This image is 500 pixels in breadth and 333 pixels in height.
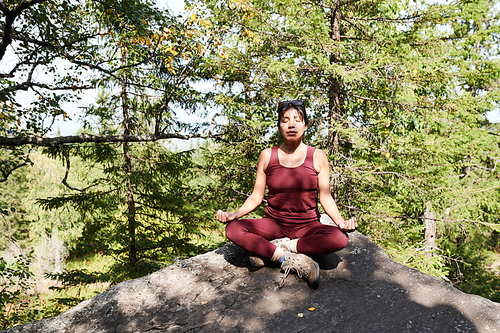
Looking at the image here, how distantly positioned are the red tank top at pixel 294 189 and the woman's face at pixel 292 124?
0.68 feet

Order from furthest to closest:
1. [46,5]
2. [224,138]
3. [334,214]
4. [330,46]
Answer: [224,138] < [46,5] < [330,46] < [334,214]

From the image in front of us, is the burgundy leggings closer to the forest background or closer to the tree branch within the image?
the forest background

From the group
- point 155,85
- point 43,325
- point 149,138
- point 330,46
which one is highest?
point 330,46

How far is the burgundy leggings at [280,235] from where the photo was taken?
2.51 m

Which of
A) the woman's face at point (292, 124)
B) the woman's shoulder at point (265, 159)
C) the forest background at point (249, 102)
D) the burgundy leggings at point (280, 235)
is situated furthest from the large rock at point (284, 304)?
the forest background at point (249, 102)

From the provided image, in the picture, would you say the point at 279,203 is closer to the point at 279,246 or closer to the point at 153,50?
the point at 279,246

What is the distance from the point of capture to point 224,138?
704cm

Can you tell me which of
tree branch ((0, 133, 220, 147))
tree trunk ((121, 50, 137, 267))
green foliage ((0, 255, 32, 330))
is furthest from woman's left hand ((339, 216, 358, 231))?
green foliage ((0, 255, 32, 330))

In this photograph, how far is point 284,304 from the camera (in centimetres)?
222

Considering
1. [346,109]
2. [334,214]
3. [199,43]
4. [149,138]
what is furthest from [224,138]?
[334,214]

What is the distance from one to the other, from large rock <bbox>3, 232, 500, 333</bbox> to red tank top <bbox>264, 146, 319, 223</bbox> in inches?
19.1

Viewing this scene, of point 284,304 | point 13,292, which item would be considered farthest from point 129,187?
point 284,304

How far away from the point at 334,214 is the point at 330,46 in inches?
146

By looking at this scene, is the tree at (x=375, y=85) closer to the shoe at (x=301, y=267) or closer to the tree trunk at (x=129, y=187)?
the tree trunk at (x=129, y=187)
